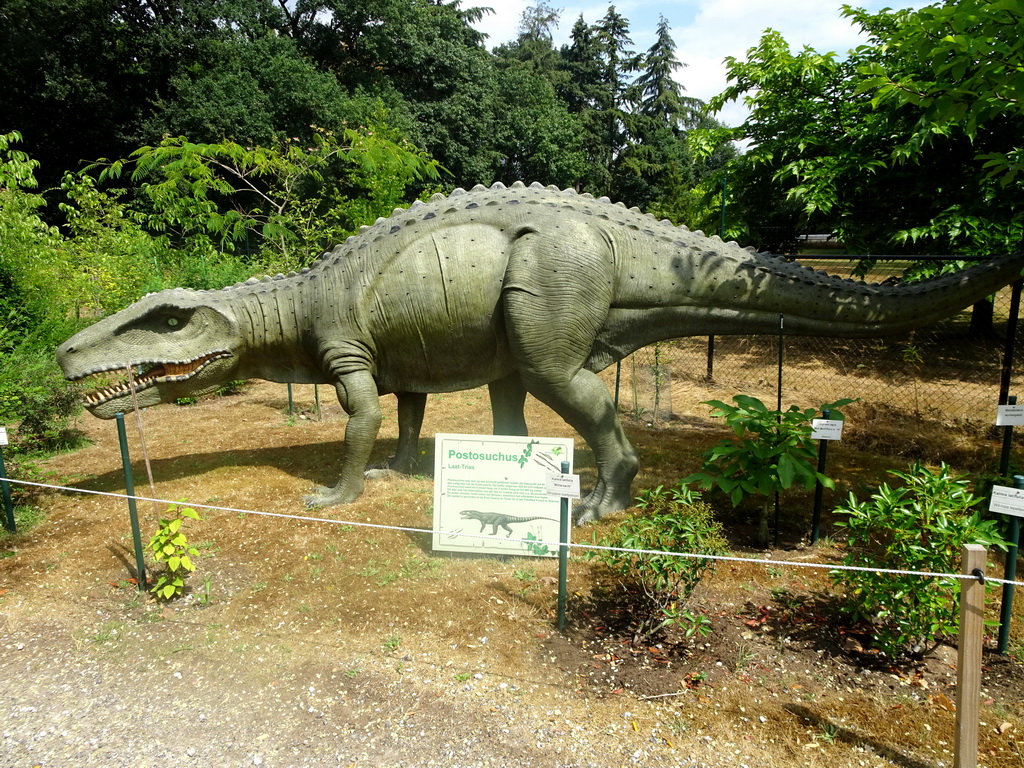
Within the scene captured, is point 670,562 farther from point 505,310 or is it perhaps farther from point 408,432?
point 408,432

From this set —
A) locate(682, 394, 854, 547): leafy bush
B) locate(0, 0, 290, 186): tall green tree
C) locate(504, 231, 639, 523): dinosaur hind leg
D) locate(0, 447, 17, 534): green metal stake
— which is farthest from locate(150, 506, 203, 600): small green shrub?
locate(0, 0, 290, 186): tall green tree

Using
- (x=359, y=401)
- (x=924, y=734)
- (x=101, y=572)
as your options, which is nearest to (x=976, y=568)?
(x=924, y=734)

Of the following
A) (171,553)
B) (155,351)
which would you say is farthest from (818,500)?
(155,351)

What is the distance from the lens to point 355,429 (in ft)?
14.9

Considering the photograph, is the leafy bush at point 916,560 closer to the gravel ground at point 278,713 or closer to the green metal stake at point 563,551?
the gravel ground at point 278,713

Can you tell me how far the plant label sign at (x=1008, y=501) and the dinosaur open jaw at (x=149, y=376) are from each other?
454cm

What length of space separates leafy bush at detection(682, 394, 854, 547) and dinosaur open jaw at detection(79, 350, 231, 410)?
11.1 feet

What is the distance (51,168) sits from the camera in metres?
20.4

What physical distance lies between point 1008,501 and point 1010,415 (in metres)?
1.17

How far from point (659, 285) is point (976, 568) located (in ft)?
8.54

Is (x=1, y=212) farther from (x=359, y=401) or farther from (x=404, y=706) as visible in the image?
(x=404, y=706)

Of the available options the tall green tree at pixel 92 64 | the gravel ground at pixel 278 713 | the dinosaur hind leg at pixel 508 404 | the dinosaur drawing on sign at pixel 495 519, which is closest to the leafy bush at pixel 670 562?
the gravel ground at pixel 278 713

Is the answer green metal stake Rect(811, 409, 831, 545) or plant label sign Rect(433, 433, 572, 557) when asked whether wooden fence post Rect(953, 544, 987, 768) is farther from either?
plant label sign Rect(433, 433, 572, 557)

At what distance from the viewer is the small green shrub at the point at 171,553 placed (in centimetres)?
346
